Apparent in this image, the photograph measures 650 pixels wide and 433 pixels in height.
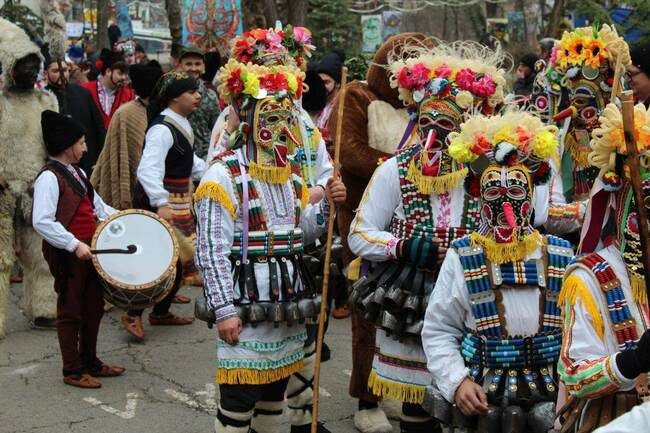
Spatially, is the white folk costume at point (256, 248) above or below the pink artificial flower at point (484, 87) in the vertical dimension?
below

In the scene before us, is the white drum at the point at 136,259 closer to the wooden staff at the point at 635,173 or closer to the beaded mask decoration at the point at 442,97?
the beaded mask decoration at the point at 442,97

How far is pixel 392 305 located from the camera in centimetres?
526

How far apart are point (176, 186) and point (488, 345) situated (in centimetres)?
520

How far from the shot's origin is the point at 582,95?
21.4 feet

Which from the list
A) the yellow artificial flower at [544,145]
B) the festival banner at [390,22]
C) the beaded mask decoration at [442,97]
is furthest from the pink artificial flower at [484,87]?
the festival banner at [390,22]

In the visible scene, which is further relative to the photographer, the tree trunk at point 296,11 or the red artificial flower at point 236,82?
the tree trunk at point 296,11

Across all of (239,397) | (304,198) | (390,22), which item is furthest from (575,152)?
(390,22)

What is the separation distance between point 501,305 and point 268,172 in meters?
1.63

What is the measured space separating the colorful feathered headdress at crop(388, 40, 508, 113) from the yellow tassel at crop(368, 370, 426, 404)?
146cm

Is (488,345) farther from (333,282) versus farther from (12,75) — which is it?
(12,75)

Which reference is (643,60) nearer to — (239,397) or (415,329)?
(415,329)

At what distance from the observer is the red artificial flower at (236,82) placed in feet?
17.6

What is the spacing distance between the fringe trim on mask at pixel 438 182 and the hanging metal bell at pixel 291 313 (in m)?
0.87

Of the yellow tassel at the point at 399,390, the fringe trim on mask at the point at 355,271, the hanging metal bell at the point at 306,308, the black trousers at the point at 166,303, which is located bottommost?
the black trousers at the point at 166,303
